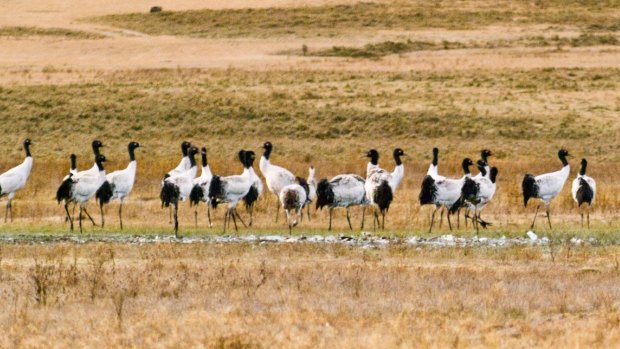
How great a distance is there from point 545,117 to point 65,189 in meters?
39.3

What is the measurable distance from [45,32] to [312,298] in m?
97.3

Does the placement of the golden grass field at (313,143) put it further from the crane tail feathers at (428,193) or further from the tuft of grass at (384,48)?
the crane tail feathers at (428,193)

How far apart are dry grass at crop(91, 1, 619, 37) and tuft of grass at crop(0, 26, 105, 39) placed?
6311mm

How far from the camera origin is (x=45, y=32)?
112 metres

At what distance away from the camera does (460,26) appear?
11031 centimetres

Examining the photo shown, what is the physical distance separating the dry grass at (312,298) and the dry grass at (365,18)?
84927 mm

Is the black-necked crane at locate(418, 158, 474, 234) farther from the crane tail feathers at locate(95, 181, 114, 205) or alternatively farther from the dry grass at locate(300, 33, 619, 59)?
the dry grass at locate(300, 33, 619, 59)

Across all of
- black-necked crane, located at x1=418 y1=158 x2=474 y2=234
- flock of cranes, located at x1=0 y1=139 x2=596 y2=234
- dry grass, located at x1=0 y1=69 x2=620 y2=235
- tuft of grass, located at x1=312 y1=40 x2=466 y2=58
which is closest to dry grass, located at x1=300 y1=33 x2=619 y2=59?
tuft of grass, located at x1=312 y1=40 x2=466 y2=58

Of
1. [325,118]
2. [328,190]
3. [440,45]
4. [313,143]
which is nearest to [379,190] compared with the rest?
[328,190]

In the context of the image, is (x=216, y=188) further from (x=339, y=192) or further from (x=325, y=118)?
(x=325, y=118)

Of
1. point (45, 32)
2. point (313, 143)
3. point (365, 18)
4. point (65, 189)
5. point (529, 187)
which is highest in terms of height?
point (365, 18)

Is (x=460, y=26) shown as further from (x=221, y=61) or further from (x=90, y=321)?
(x=90, y=321)

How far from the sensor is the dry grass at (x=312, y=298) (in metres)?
15.7

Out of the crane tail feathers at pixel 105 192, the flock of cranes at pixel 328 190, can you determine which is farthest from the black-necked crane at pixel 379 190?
the crane tail feathers at pixel 105 192
